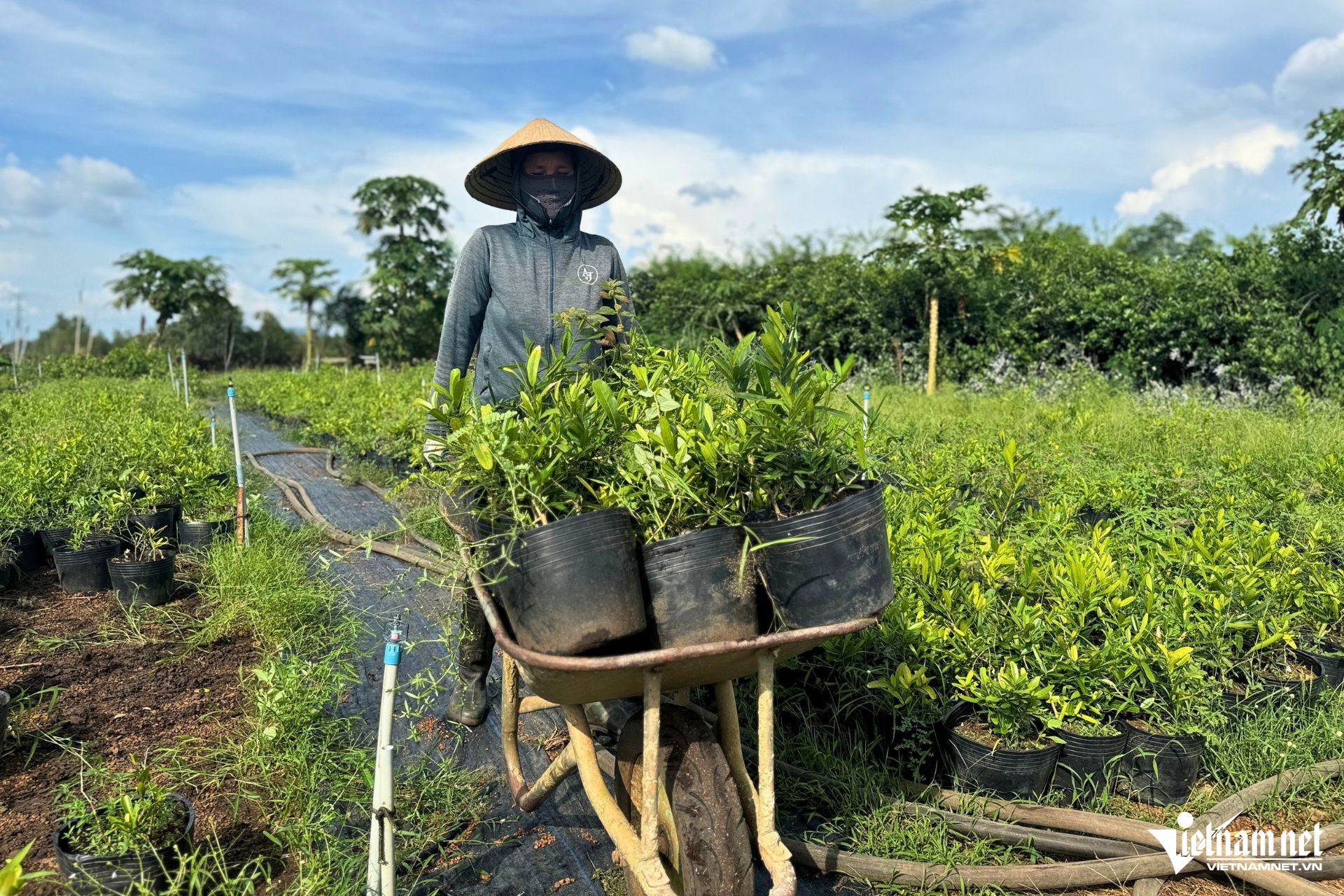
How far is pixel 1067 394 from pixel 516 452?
11382 mm

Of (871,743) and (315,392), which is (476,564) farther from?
(315,392)

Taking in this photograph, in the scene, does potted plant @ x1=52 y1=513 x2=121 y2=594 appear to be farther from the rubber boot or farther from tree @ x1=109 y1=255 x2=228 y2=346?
tree @ x1=109 y1=255 x2=228 y2=346

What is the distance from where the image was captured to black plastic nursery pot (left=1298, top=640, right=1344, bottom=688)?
131 inches

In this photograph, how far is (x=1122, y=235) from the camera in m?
30.9

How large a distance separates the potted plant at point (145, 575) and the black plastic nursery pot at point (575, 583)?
3.75 m

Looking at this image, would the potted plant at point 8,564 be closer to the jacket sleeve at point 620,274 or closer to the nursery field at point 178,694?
the nursery field at point 178,694

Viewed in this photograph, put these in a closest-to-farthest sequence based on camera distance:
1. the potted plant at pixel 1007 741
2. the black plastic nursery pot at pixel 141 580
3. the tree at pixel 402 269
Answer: the potted plant at pixel 1007 741 < the black plastic nursery pot at pixel 141 580 < the tree at pixel 402 269

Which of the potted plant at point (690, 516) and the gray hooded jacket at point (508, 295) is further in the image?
the gray hooded jacket at point (508, 295)

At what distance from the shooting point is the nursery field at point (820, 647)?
78.9 inches

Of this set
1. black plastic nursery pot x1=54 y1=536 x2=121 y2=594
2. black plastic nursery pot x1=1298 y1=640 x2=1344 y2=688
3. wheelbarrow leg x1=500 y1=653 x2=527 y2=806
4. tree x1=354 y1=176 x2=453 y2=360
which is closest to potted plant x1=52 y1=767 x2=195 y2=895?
wheelbarrow leg x1=500 y1=653 x2=527 y2=806

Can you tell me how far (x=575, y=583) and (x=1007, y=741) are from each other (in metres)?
1.81

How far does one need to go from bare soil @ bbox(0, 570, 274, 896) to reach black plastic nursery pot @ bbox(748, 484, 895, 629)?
1770 mm

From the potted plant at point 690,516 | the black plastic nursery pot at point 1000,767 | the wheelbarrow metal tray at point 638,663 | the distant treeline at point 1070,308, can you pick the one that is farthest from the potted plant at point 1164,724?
the distant treeline at point 1070,308

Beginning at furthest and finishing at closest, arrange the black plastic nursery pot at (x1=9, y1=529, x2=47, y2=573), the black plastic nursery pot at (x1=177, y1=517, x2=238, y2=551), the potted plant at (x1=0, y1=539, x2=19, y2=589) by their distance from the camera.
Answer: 1. the black plastic nursery pot at (x1=177, y1=517, x2=238, y2=551)
2. the black plastic nursery pot at (x1=9, y1=529, x2=47, y2=573)
3. the potted plant at (x1=0, y1=539, x2=19, y2=589)
